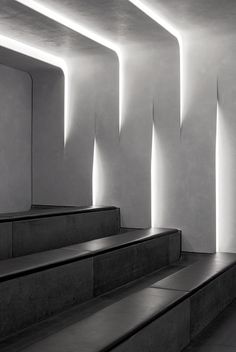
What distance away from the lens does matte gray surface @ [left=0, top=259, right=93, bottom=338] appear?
1.98m

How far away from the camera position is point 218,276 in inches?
116

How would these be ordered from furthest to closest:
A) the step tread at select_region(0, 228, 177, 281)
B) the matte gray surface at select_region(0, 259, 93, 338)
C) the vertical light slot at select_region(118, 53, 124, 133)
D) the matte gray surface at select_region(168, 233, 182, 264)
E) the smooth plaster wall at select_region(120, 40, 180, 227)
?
the vertical light slot at select_region(118, 53, 124, 133)
the smooth plaster wall at select_region(120, 40, 180, 227)
the matte gray surface at select_region(168, 233, 182, 264)
the step tread at select_region(0, 228, 177, 281)
the matte gray surface at select_region(0, 259, 93, 338)

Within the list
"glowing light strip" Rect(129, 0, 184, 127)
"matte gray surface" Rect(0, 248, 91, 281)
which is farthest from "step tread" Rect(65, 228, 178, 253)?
"glowing light strip" Rect(129, 0, 184, 127)

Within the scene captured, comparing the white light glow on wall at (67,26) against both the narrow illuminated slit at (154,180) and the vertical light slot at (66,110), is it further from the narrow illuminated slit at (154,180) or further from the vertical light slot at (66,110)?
the narrow illuminated slit at (154,180)

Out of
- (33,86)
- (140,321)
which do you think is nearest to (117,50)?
(33,86)

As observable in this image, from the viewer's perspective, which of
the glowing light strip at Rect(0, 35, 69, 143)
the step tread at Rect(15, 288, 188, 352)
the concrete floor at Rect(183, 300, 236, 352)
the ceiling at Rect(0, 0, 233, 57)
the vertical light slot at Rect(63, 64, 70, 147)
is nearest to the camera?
the step tread at Rect(15, 288, 188, 352)

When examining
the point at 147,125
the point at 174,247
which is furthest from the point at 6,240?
the point at 147,125

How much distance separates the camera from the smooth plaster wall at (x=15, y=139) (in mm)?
4270

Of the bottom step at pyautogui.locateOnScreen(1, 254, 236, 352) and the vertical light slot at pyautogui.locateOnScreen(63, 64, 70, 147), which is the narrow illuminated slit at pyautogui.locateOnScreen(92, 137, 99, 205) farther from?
the bottom step at pyautogui.locateOnScreen(1, 254, 236, 352)

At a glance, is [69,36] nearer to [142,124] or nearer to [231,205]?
[142,124]

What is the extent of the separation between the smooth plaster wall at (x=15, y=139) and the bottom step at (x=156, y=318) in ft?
6.29

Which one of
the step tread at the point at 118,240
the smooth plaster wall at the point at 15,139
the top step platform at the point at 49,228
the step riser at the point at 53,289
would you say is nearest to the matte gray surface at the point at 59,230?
the top step platform at the point at 49,228

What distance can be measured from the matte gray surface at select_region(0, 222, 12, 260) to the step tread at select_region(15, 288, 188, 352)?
2.43ft

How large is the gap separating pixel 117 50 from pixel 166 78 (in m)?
0.51
